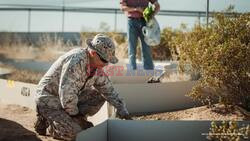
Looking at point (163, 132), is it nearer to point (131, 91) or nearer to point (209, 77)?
point (209, 77)

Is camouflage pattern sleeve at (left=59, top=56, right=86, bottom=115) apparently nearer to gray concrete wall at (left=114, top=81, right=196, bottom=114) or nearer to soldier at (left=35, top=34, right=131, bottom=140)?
soldier at (left=35, top=34, right=131, bottom=140)

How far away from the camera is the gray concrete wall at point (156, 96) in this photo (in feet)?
22.5

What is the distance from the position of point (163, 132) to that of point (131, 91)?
6.04ft

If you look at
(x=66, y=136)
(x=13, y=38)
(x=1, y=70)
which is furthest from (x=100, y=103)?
(x=13, y=38)

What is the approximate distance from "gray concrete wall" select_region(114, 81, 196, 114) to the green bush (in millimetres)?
474

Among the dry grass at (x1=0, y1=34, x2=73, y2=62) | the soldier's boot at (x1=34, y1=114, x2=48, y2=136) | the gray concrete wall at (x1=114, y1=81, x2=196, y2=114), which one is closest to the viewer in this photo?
the soldier's boot at (x1=34, y1=114, x2=48, y2=136)

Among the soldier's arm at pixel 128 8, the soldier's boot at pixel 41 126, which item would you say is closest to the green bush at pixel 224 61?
the soldier's boot at pixel 41 126


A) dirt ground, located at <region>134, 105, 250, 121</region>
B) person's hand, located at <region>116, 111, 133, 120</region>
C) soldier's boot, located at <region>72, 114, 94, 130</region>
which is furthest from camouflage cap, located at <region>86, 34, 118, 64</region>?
dirt ground, located at <region>134, 105, 250, 121</region>

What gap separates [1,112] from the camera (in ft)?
23.2

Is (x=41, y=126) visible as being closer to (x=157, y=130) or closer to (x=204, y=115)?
(x=157, y=130)

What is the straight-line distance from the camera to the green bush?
5.84 meters

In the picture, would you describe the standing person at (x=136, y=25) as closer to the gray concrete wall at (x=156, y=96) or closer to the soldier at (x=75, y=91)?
the gray concrete wall at (x=156, y=96)

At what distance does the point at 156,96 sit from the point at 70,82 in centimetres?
194

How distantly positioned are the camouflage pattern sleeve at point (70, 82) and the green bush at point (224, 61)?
1516mm
